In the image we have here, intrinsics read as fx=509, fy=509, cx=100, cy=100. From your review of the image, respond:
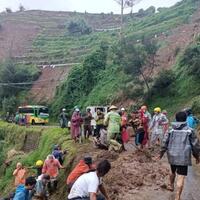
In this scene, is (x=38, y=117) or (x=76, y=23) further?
(x=76, y=23)

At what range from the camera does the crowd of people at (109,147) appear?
798 cm

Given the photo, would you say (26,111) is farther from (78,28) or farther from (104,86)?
(78,28)

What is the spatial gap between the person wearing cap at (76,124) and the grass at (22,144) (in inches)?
17.4

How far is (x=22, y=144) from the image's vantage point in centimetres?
3794

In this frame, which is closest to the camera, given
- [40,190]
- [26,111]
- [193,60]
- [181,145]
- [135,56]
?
[181,145]

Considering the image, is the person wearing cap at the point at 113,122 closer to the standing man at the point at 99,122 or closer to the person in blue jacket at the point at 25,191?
the standing man at the point at 99,122

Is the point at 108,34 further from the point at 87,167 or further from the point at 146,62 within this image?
the point at 87,167

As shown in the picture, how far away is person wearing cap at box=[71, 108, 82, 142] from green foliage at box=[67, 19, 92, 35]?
67.0 metres

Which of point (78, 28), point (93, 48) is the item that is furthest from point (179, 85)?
point (78, 28)

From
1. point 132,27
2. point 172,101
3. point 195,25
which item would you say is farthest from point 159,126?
point 132,27

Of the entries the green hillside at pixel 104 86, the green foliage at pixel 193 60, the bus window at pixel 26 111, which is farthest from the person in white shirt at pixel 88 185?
the bus window at pixel 26 111

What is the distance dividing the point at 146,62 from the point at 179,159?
30229 millimetres

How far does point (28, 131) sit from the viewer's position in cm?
3853

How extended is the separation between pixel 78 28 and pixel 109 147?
74.2 meters
